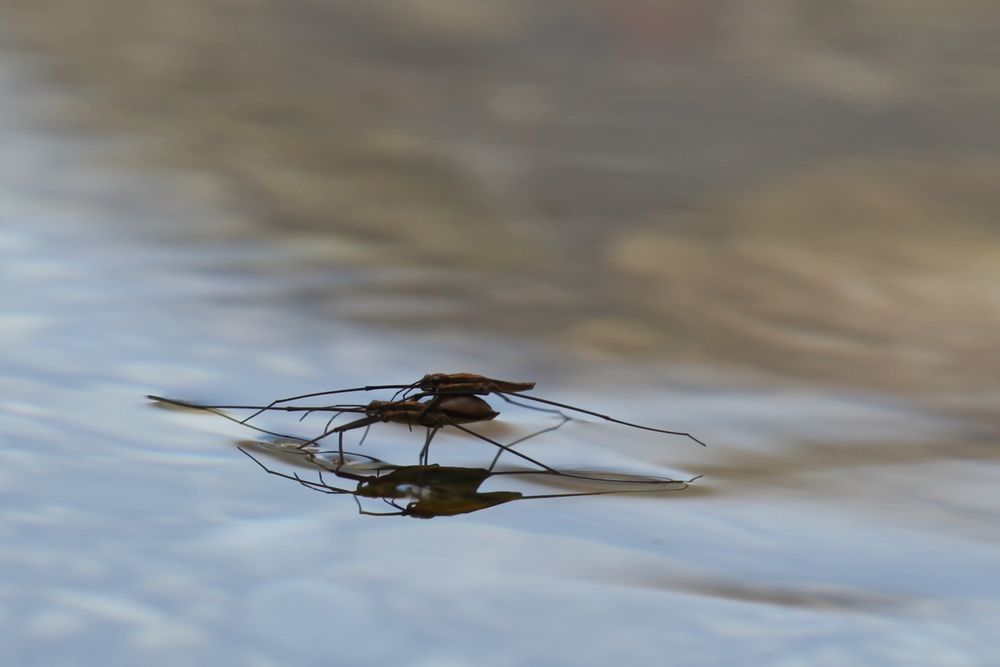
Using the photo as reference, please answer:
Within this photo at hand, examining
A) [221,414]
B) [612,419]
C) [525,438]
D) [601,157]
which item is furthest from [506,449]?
[601,157]

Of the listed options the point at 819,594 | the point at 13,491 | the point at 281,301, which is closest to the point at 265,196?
the point at 281,301

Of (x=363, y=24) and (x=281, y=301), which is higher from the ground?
(x=363, y=24)

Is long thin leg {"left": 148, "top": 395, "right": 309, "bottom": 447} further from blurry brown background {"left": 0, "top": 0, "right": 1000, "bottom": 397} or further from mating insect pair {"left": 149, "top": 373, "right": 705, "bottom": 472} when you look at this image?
blurry brown background {"left": 0, "top": 0, "right": 1000, "bottom": 397}

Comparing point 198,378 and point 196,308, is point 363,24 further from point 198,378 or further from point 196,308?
point 198,378

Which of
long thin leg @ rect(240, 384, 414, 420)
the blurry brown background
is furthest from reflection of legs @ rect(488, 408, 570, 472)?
the blurry brown background

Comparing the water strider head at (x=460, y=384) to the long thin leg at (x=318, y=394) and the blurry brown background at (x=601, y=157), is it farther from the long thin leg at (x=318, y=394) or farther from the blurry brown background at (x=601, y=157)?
the blurry brown background at (x=601, y=157)

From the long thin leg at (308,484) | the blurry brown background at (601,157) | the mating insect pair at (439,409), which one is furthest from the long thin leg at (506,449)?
the blurry brown background at (601,157)
